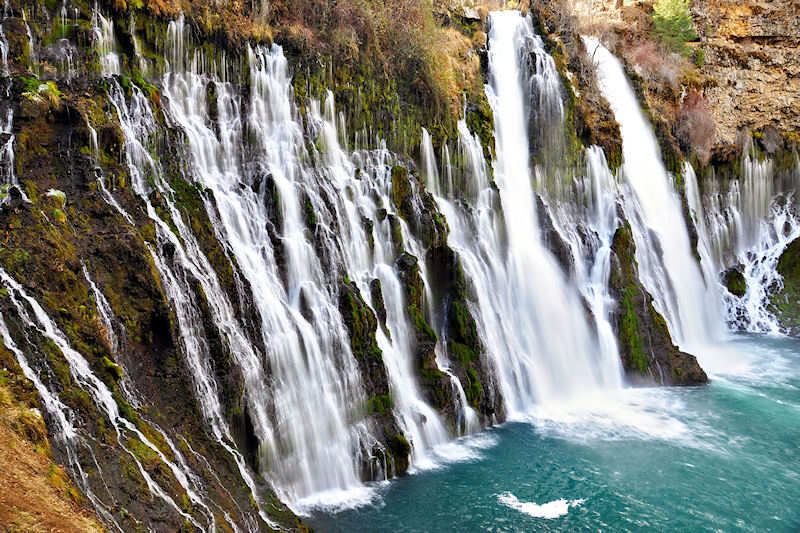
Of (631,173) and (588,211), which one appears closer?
(588,211)

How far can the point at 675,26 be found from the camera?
1197 inches

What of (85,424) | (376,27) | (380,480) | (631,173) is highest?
(376,27)

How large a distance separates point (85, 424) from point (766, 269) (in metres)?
29.5

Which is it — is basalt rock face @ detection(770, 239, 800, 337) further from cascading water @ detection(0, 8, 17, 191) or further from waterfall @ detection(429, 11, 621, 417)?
→ cascading water @ detection(0, 8, 17, 191)

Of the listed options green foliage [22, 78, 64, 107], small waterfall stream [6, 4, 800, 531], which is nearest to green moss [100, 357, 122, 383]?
small waterfall stream [6, 4, 800, 531]

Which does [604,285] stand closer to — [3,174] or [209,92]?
[209,92]

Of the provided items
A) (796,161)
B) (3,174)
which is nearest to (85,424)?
(3,174)

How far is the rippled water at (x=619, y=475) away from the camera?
37.4ft

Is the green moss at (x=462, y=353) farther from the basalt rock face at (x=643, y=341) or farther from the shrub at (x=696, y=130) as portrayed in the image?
the shrub at (x=696, y=130)

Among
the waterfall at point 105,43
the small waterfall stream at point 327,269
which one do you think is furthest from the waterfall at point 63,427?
the waterfall at point 105,43

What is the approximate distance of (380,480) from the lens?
12.4 meters

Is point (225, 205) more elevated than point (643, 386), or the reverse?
point (225, 205)

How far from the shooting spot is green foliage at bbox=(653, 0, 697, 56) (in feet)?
99.7

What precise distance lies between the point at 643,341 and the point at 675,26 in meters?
18.9
